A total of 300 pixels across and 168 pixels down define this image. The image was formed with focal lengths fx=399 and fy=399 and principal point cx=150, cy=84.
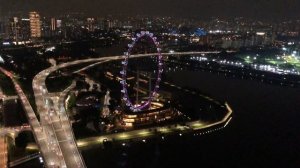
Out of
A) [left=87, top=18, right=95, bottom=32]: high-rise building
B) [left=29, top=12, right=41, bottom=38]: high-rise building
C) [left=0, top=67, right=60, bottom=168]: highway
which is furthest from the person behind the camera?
[left=87, top=18, right=95, bottom=32]: high-rise building

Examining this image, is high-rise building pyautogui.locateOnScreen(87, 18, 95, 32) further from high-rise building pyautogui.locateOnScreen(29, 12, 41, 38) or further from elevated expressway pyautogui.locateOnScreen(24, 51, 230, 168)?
elevated expressway pyautogui.locateOnScreen(24, 51, 230, 168)

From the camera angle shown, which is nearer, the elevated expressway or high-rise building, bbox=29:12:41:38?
the elevated expressway

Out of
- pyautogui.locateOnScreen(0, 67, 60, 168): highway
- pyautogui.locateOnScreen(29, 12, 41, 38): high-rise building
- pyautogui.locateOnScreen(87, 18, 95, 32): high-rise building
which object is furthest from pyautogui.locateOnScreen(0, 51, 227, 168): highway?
pyautogui.locateOnScreen(87, 18, 95, 32): high-rise building

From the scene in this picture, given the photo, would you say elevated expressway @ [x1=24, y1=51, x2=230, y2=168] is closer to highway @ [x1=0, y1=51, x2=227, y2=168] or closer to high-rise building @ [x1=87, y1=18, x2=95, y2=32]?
highway @ [x1=0, y1=51, x2=227, y2=168]

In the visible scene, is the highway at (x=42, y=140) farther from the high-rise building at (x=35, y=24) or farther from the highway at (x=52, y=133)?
the high-rise building at (x=35, y=24)

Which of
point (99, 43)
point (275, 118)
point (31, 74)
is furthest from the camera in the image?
point (99, 43)

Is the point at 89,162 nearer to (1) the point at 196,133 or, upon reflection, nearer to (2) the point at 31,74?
(1) the point at 196,133

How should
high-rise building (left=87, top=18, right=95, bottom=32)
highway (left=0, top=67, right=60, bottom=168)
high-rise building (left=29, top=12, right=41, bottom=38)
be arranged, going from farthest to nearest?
high-rise building (left=87, top=18, right=95, bottom=32) → high-rise building (left=29, top=12, right=41, bottom=38) → highway (left=0, top=67, right=60, bottom=168)

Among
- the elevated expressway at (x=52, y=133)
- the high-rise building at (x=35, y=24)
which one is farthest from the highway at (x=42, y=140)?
the high-rise building at (x=35, y=24)

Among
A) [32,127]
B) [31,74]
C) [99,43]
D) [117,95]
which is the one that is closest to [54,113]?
[32,127]

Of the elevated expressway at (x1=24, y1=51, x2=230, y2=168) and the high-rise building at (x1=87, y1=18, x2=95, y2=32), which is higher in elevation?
the elevated expressway at (x1=24, y1=51, x2=230, y2=168)
